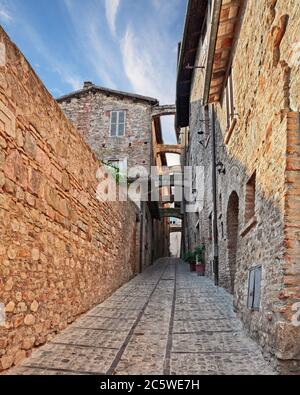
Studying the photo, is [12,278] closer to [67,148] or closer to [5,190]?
[5,190]

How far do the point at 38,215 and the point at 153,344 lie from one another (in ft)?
6.57

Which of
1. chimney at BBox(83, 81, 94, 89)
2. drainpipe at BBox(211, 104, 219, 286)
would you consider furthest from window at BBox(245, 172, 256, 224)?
chimney at BBox(83, 81, 94, 89)

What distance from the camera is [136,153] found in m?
15.7

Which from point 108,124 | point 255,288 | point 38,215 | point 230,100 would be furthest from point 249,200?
point 108,124

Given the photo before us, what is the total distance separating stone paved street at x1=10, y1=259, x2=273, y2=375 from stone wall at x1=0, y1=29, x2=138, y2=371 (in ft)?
0.88

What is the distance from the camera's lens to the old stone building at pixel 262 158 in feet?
9.89

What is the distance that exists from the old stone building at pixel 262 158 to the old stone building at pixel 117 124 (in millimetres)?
8457

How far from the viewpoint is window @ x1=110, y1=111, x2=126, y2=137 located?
16.2 meters

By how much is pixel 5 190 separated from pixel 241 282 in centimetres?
353

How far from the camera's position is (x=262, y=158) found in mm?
4016

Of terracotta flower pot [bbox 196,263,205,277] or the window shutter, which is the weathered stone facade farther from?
terracotta flower pot [bbox 196,263,205,277]

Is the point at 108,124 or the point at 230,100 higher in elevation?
the point at 108,124

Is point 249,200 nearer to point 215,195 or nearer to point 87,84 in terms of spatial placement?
point 215,195
